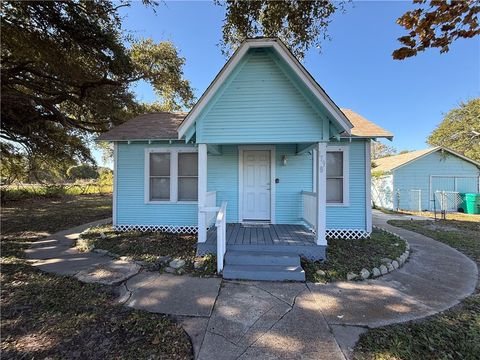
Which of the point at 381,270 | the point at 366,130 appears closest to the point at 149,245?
the point at 381,270

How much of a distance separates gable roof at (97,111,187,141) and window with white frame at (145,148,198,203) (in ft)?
1.74

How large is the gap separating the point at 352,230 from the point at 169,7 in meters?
8.60

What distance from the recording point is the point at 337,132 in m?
5.44

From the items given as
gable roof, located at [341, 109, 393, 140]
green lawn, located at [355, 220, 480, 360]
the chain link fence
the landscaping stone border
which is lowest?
green lawn, located at [355, 220, 480, 360]

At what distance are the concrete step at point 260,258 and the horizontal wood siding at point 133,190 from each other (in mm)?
3669

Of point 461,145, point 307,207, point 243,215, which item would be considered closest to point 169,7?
point 243,215

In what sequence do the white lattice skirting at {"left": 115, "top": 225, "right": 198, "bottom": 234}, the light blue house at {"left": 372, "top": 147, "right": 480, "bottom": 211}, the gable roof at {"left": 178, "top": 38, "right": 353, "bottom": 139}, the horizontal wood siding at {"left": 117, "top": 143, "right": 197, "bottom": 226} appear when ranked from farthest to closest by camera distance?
the light blue house at {"left": 372, "top": 147, "right": 480, "bottom": 211} < the horizontal wood siding at {"left": 117, "top": 143, "right": 197, "bottom": 226} < the white lattice skirting at {"left": 115, "top": 225, "right": 198, "bottom": 234} < the gable roof at {"left": 178, "top": 38, "right": 353, "bottom": 139}

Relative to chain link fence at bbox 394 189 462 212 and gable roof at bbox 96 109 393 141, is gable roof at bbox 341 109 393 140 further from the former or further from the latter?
chain link fence at bbox 394 189 462 212

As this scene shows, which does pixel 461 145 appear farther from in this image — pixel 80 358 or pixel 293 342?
pixel 80 358

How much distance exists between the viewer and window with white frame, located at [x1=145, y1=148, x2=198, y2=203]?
7.69 meters

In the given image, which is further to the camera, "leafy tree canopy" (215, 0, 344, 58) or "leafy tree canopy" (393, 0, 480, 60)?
"leafy tree canopy" (215, 0, 344, 58)

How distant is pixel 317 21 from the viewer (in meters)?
6.71

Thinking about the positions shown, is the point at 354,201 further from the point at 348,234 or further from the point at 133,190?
the point at 133,190

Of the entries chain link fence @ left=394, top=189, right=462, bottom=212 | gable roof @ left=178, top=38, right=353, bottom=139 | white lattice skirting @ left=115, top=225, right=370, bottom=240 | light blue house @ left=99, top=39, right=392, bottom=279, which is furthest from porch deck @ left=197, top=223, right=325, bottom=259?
chain link fence @ left=394, top=189, right=462, bottom=212
